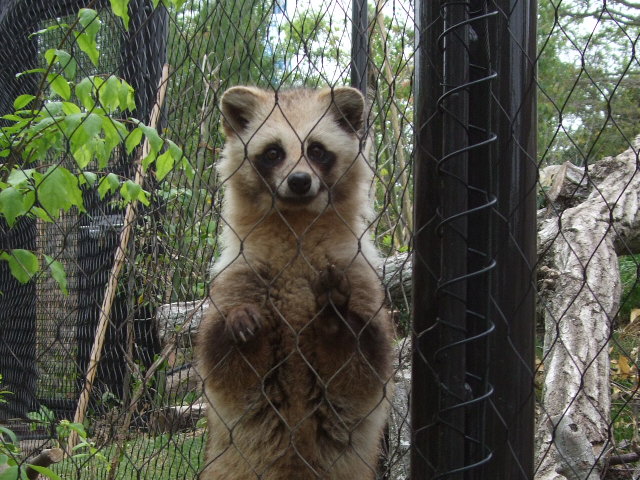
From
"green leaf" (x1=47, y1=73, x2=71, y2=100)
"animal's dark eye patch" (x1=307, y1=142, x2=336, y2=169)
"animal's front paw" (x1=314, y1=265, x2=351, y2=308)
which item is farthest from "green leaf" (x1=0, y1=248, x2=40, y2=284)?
"animal's dark eye patch" (x1=307, y1=142, x2=336, y2=169)

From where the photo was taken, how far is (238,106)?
3539mm

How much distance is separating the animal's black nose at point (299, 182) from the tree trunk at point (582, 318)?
110 centimetres

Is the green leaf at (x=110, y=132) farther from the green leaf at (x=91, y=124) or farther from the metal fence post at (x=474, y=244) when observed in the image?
the metal fence post at (x=474, y=244)

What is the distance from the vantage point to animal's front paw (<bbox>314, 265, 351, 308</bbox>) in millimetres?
2688

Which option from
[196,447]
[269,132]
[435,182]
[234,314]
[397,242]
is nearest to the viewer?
[435,182]

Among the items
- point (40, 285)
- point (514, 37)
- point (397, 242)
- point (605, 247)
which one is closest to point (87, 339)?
point (40, 285)

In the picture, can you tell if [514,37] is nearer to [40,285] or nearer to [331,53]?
[331,53]

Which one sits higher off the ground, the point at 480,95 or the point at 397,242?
the point at 480,95

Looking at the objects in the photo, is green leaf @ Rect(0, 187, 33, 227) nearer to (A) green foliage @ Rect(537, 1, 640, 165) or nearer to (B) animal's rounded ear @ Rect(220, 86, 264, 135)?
(B) animal's rounded ear @ Rect(220, 86, 264, 135)

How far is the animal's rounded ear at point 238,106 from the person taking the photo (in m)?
3.50

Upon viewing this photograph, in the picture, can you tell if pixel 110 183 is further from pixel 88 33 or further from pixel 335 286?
pixel 335 286

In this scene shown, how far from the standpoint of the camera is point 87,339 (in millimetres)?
5441

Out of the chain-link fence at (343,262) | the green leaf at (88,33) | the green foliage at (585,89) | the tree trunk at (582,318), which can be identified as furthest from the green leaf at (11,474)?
the green foliage at (585,89)

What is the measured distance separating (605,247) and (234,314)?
8.21 feet
